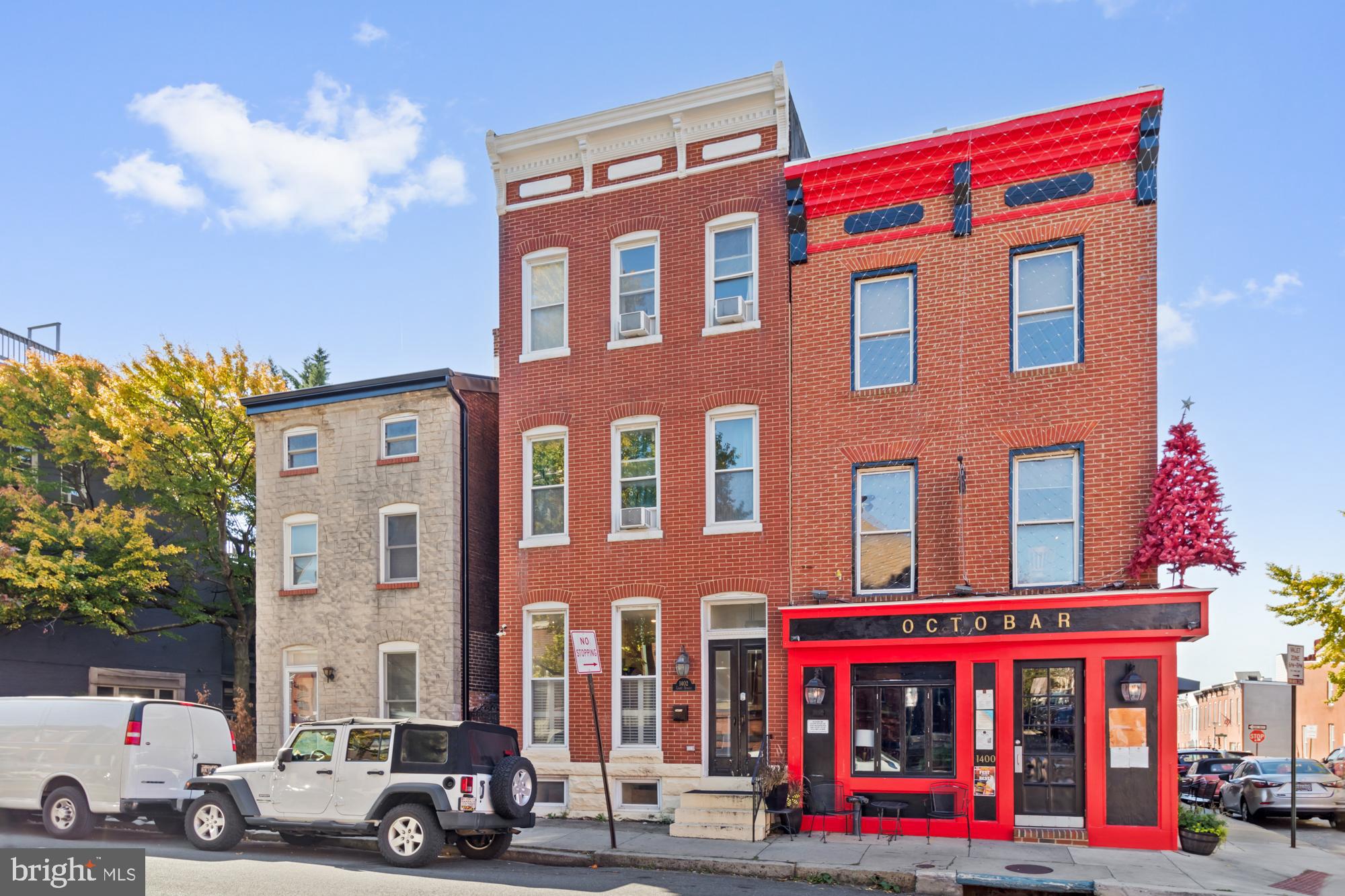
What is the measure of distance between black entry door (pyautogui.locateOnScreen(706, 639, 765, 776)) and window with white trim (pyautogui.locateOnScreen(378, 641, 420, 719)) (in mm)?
6145

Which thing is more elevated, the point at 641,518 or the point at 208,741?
the point at 641,518

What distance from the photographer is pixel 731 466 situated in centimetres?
1867

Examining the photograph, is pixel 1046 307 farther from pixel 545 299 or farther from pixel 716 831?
pixel 716 831

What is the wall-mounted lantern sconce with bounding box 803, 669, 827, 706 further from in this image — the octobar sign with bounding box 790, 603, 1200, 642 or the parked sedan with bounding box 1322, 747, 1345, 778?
the parked sedan with bounding box 1322, 747, 1345, 778

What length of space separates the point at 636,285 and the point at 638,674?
6.76m

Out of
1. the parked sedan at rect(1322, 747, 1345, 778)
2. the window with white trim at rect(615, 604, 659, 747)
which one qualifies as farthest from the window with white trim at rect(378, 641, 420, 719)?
the parked sedan at rect(1322, 747, 1345, 778)

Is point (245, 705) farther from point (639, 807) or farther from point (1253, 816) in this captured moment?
point (1253, 816)

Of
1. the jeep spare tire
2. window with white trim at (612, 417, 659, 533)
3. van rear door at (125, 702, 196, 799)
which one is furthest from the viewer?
window with white trim at (612, 417, 659, 533)

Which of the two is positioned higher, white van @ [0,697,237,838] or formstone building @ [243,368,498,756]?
formstone building @ [243,368,498,756]

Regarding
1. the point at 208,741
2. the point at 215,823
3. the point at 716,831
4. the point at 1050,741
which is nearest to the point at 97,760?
the point at 208,741

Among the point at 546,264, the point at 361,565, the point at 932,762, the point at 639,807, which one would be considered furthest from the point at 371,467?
the point at 932,762

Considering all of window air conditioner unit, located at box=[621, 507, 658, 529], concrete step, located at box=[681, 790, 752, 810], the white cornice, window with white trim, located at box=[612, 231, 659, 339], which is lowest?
concrete step, located at box=[681, 790, 752, 810]

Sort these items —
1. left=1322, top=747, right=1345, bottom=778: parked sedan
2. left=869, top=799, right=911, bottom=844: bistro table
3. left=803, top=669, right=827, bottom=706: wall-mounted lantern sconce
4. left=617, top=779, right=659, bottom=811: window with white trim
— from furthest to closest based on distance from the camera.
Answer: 1. left=1322, top=747, right=1345, bottom=778: parked sedan
2. left=617, top=779, right=659, bottom=811: window with white trim
3. left=803, top=669, right=827, bottom=706: wall-mounted lantern sconce
4. left=869, top=799, right=911, bottom=844: bistro table

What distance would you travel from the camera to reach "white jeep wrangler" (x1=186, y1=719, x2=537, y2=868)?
1348 centimetres
